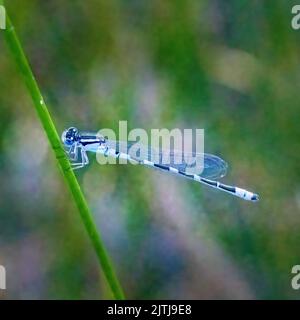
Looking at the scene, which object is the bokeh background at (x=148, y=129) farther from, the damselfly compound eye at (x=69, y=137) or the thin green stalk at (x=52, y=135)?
the thin green stalk at (x=52, y=135)

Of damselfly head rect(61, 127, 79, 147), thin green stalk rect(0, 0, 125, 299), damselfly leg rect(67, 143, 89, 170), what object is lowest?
thin green stalk rect(0, 0, 125, 299)

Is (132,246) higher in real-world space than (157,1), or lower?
lower

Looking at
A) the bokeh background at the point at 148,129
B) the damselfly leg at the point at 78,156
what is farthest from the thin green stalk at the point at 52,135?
the bokeh background at the point at 148,129

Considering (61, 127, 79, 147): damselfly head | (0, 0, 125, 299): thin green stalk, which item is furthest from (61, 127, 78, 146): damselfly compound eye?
(0, 0, 125, 299): thin green stalk

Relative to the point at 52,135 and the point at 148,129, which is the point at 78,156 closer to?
the point at 148,129

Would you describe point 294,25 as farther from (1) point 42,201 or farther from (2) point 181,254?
(1) point 42,201

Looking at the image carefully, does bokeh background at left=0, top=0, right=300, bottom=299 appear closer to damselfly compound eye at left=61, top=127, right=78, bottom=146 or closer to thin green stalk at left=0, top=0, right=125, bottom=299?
damselfly compound eye at left=61, top=127, right=78, bottom=146

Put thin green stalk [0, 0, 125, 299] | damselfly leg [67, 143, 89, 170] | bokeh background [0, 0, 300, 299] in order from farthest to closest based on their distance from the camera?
bokeh background [0, 0, 300, 299], damselfly leg [67, 143, 89, 170], thin green stalk [0, 0, 125, 299]
